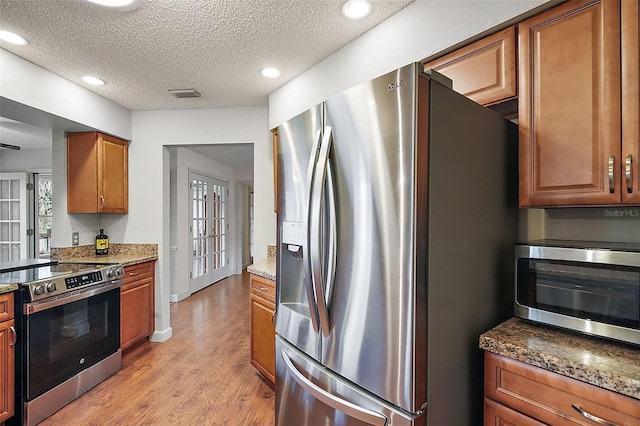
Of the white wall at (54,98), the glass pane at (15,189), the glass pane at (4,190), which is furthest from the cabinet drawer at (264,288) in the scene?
the glass pane at (4,190)

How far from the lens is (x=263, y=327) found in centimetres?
253

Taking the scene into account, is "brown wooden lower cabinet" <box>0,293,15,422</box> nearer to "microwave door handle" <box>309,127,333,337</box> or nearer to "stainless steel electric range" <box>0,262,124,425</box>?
"stainless steel electric range" <box>0,262,124,425</box>

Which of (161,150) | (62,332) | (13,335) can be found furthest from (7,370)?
(161,150)

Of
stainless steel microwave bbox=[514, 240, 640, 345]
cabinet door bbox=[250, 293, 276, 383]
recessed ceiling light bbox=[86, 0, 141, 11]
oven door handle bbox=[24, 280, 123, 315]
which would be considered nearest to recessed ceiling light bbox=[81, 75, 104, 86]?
recessed ceiling light bbox=[86, 0, 141, 11]

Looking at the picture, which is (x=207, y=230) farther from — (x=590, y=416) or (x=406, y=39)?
(x=590, y=416)

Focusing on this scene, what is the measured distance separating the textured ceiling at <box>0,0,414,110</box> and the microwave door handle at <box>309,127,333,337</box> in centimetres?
100

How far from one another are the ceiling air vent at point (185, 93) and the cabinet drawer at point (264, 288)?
5.69ft

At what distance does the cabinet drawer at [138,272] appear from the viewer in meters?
3.07

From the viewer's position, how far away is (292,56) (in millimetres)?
2373

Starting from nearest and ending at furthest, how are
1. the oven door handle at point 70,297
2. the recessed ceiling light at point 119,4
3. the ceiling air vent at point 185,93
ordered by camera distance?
the recessed ceiling light at point 119,4 < the oven door handle at point 70,297 < the ceiling air vent at point 185,93

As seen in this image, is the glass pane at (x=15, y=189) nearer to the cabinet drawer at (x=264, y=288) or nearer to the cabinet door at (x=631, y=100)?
the cabinet drawer at (x=264, y=288)

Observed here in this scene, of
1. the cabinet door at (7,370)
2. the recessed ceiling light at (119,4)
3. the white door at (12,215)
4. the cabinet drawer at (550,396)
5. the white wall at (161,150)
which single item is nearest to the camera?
the cabinet drawer at (550,396)

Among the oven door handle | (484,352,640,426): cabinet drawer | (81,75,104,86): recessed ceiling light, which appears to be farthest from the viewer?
(81,75,104,86): recessed ceiling light

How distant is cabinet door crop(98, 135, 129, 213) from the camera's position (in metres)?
3.26
